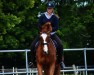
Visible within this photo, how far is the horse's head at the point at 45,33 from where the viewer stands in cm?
1327

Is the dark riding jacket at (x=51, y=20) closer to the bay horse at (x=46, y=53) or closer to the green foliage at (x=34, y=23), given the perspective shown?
the bay horse at (x=46, y=53)

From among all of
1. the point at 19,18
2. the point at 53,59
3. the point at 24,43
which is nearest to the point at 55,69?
the point at 53,59

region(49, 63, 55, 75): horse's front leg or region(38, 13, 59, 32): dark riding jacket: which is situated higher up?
region(38, 13, 59, 32): dark riding jacket

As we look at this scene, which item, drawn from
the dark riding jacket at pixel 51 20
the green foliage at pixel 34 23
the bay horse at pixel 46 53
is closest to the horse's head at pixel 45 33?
the bay horse at pixel 46 53

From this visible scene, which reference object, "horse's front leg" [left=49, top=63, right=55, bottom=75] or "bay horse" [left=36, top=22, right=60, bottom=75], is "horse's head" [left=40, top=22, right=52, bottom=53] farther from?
"horse's front leg" [left=49, top=63, right=55, bottom=75]

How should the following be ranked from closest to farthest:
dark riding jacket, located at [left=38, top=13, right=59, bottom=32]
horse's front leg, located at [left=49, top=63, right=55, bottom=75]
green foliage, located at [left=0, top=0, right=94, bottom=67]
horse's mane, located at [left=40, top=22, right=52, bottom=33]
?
horse's mane, located at [left=40, top=22, right=52, bottom=33] → horse's front leg, located at [left=49, top=63, right=55, bottom=75] → dark riding jacket, located at [left=38, top=13, right=59, bottom=32] → green foliage, located at [left=0, top=0, right=94, bottom=67]

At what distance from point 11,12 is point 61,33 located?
4146 mm

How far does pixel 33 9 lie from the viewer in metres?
33.1

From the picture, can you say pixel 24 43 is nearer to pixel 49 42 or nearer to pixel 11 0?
pixel 11 0

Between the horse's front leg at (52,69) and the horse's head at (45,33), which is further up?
the horse's head at (45,33)

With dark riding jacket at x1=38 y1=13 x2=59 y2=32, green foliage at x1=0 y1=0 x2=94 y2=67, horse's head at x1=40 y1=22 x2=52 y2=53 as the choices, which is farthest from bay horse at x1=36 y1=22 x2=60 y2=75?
green foliage at x1=0 y1=0 x2=94 y2=67

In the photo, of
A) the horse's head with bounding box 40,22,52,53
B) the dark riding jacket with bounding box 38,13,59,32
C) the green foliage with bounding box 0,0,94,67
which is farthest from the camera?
the green foliage with bounding box 0,0,94,67

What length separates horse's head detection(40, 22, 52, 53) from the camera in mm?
13270

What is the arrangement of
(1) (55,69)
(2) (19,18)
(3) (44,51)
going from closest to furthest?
(3) (44,51) < (1) (55,69) < (2) (19,18)
